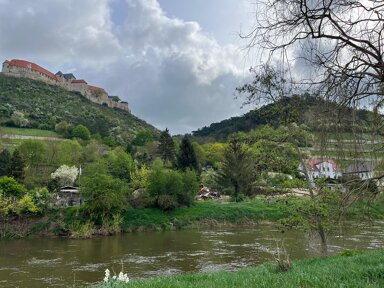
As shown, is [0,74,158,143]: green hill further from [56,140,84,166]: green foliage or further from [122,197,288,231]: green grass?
[122,197,288,231]: green grass

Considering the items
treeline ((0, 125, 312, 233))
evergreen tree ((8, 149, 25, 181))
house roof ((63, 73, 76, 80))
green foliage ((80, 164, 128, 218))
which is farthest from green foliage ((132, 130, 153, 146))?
house roof ((63, 73, 76, 80))

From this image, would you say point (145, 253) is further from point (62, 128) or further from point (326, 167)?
point (62, 128)

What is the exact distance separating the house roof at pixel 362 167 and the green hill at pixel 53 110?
94513mm

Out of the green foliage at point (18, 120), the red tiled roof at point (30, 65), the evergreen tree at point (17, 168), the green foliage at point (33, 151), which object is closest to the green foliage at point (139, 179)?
the evergreen tree at point (17, 168)

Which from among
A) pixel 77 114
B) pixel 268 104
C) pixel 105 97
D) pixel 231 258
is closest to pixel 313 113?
pixel 268 104

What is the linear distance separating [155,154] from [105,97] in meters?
80.1

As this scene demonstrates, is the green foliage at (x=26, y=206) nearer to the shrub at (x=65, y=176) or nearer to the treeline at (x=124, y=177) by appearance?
the treeline at (x=124, y=177)

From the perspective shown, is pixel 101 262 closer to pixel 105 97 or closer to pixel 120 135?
pixel 120 135

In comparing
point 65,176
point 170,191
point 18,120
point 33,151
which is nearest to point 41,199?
point 170,191

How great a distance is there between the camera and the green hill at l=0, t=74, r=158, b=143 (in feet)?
334

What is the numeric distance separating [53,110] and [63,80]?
43.9 metres

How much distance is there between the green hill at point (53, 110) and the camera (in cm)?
10166

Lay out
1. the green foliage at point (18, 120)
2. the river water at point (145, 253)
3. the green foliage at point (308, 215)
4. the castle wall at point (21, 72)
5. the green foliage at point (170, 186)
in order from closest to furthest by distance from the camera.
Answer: the green foliage at point (308, 215) → the river water at point (145, 253) → the green foliage at point (170, 186) → the green foliage at point (18, 120) → the castle wall at point (21, 72)

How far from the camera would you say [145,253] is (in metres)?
26.2
